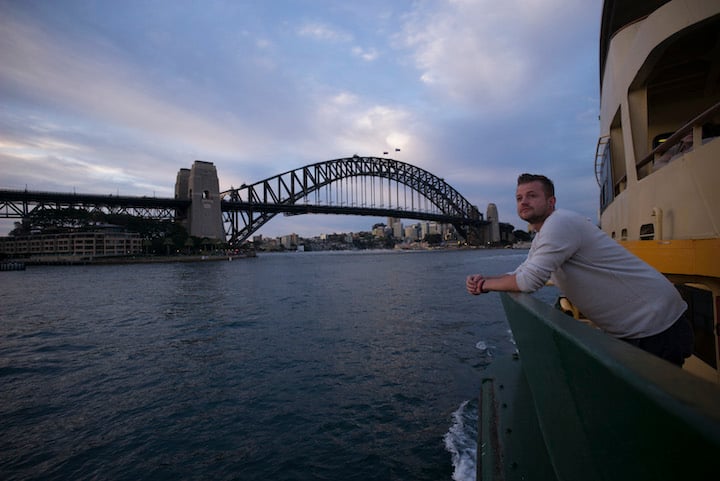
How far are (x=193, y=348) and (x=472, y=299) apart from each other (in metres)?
9.43

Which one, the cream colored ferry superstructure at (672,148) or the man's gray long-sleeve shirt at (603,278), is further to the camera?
the cream colored ferry superstructure at (672,148)

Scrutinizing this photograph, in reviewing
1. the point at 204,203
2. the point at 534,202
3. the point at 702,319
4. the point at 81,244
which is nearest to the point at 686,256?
the point at 534,202

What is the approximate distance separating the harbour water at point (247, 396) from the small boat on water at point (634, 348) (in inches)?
46.8

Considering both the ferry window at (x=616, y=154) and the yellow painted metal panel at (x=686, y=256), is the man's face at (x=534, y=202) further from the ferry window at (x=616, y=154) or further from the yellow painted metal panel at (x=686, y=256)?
the ferry window at (x=616, y=154)

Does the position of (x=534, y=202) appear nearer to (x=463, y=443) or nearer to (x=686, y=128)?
(x=686, y=128)

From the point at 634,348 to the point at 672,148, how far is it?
3.60m

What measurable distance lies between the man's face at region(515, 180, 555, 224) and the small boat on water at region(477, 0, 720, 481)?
1.47 ft

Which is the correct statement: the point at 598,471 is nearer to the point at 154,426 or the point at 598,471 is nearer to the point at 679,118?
the point at 154,426

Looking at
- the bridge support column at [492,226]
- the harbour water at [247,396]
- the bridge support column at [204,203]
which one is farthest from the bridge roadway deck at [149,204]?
the harbour water at [247,396]

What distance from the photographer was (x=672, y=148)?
349 centimetres

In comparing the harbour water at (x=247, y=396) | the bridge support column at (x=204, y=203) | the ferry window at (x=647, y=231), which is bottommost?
the harbour water at (x=247, y=396)

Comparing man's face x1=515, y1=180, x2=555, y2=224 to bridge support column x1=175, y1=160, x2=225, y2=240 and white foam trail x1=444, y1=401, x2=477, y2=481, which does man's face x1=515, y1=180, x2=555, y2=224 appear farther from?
bridge support column x1=175, y1=160, x2=225, y2=240

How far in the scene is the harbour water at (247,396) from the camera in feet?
11.6

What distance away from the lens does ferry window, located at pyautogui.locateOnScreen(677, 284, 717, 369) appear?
3180mm
